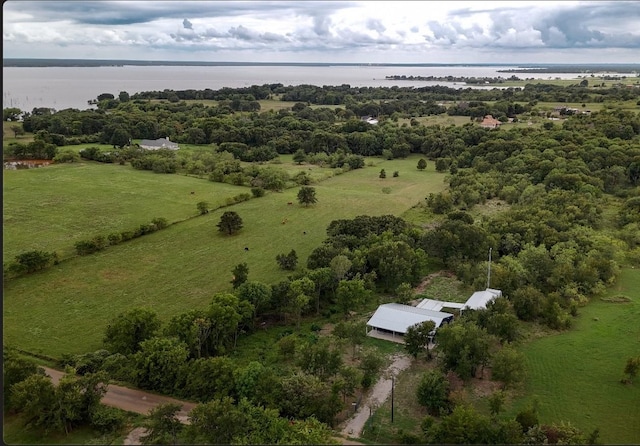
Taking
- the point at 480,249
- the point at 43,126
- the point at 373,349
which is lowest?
the point at 373,349

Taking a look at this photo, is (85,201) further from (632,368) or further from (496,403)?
(632,368)

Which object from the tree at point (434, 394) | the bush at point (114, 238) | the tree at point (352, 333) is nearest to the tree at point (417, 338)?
the tree at point (352, 333)

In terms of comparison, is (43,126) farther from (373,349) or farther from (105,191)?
(373,349)

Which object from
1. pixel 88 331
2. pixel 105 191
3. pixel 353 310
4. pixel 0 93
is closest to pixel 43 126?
pixel 105 191

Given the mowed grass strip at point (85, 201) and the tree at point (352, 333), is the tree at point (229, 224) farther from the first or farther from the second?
the tree at point (352, 333)

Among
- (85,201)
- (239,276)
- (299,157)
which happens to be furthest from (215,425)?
(299,157)

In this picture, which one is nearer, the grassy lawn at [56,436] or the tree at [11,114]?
the grassy lawn at [56,436]
